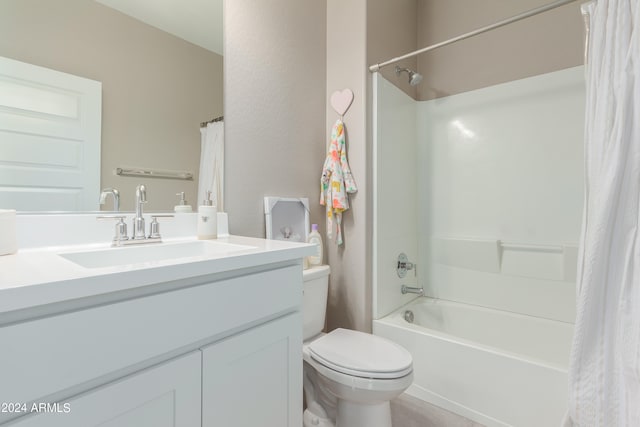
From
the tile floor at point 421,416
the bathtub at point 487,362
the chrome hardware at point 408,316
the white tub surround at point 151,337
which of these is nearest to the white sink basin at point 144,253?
the white tub surround at point 151,337

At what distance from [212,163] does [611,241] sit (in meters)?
1.52

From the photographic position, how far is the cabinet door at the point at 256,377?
725 mm

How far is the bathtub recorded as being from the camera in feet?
4.20

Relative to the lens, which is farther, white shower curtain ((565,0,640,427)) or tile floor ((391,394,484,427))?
tile floor ((391,394,484,427))

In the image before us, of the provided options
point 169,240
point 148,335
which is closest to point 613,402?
point 148,335

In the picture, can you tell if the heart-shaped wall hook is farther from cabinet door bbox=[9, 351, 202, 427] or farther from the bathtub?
cabinet door bbox=[9, 351, 202, 427]

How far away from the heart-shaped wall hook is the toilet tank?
2.98ft

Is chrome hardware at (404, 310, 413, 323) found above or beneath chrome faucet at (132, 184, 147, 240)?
beneath

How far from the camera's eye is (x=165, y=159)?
3.93 feet

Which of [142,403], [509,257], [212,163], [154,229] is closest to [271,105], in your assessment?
[212,163]

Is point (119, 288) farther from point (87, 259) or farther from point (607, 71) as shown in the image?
point (607, 71)

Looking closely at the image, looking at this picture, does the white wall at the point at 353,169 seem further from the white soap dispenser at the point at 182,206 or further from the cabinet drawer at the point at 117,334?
the cabinet drawer at the point at 117,334

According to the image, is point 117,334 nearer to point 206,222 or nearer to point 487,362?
point 206,222

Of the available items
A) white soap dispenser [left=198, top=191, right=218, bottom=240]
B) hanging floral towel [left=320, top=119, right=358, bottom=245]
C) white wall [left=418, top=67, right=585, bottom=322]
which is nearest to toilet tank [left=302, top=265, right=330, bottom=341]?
hanging floral towel [left=320, top=119, right=358, bottom=245]
